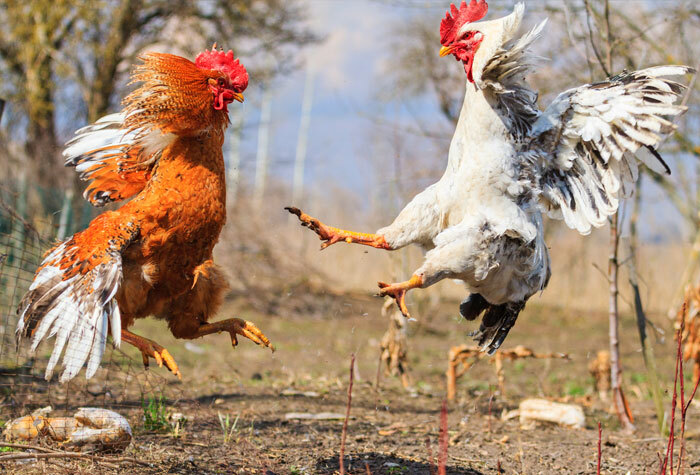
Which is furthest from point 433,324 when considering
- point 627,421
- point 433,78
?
point 627,421

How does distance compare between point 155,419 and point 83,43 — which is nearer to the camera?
point 155,419

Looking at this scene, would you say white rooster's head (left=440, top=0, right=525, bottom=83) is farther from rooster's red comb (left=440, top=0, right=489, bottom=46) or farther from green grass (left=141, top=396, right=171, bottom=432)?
green grass (left=141, top=396, right=171, bottom=432)

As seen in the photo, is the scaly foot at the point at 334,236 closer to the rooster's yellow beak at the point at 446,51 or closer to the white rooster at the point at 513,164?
the white rooster at the point at 513,164

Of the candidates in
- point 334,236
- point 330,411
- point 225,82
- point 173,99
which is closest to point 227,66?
point 225,82

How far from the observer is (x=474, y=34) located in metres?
3.97

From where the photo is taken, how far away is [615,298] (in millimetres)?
5098

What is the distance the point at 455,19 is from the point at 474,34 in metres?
0.21

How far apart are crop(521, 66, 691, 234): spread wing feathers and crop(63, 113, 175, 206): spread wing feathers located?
7.86 ft

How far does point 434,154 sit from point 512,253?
704cm

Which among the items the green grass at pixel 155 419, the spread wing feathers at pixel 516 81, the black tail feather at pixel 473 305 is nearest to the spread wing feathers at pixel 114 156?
the green grass at pixel 155 419

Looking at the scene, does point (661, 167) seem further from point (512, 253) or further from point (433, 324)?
point (433, 324)

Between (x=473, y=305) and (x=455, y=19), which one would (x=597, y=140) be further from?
(x=473, y=305)

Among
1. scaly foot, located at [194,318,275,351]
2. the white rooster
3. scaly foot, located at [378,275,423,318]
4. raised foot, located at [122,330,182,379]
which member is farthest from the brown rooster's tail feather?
raised foot, located at [122,330,182,379]

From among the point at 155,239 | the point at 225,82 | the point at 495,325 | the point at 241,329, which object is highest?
the point at 225,82
